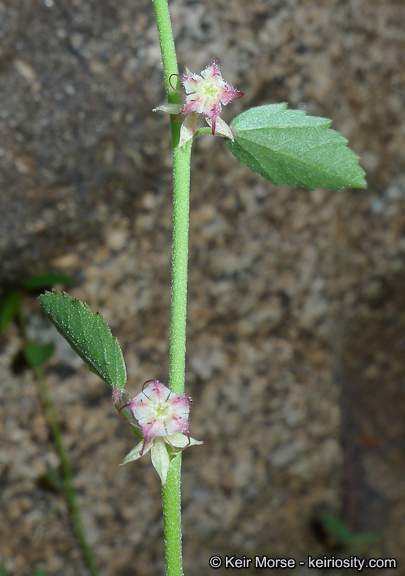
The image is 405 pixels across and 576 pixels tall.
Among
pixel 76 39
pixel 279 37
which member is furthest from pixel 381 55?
pixel 76 39

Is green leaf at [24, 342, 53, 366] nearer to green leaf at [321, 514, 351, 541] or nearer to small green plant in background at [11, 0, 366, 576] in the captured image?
small green plant in background at [11, 0, 366, 576]

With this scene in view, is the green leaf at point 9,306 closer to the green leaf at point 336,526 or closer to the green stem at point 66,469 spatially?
the green stem at point 66,469

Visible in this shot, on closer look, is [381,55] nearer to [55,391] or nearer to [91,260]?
[91,260]

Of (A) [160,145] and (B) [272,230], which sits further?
(B) [272,230]

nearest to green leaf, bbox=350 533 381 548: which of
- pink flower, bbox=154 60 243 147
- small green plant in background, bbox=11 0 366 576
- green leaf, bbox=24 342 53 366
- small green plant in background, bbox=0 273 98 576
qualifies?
small green plant in background, bbox=0 273 98 576

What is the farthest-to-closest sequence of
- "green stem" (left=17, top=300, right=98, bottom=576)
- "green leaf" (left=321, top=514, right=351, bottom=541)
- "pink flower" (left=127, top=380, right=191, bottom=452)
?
"green leaf" (left=321, top=514, right=351, bottom=541) < "green stem" (left=17, top=300, right=98, bottom=576) < "pink flower" (left=127, top=380, right=191, bottom=452)

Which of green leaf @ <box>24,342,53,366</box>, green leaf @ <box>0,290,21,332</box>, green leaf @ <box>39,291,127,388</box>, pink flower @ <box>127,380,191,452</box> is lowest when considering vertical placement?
pink flower @ <box>127,380,191,452</box>

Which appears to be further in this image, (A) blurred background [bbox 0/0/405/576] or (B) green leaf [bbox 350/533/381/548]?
(B) green leaf [bbox 350/533/381/548]
